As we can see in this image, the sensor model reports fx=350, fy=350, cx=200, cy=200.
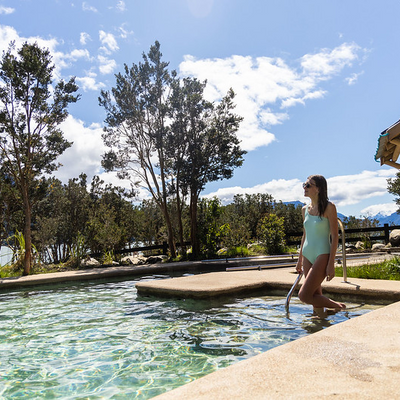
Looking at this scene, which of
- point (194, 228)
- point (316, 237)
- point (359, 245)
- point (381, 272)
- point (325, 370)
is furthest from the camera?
point (194, 228)

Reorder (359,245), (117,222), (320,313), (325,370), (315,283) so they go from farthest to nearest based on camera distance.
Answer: (117,222) → (359,245) → (320,313) → (315,283) → (325,370)

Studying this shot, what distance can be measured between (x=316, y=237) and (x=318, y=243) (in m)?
0.07

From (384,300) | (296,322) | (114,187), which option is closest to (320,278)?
(296,322)

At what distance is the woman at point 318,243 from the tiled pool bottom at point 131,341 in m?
0.45

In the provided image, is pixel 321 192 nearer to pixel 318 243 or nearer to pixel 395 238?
pixel 318 243

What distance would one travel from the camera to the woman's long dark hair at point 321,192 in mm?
3961

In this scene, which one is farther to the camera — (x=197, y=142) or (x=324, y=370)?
(x=197, y=142)

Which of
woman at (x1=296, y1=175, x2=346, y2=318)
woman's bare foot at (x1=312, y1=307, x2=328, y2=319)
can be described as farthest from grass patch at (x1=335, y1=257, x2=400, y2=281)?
woman at (x1=296, y1=175, x2=346, y2=318)

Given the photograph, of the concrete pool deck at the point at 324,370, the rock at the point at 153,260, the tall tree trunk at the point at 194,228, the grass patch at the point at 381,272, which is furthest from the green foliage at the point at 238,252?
the concrete pool deck at the point at 324,370

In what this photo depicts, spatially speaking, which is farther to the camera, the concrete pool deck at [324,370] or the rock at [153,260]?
the rock at [153,260]

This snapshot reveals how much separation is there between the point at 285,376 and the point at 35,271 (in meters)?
11.6

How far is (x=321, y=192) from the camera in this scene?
397 centimetres

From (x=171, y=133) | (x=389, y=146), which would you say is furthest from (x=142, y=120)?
(x=389, y=146)

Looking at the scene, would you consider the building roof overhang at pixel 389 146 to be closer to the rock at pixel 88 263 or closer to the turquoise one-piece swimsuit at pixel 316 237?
the turquoise one-piece swimsuit at pixel 316 237
